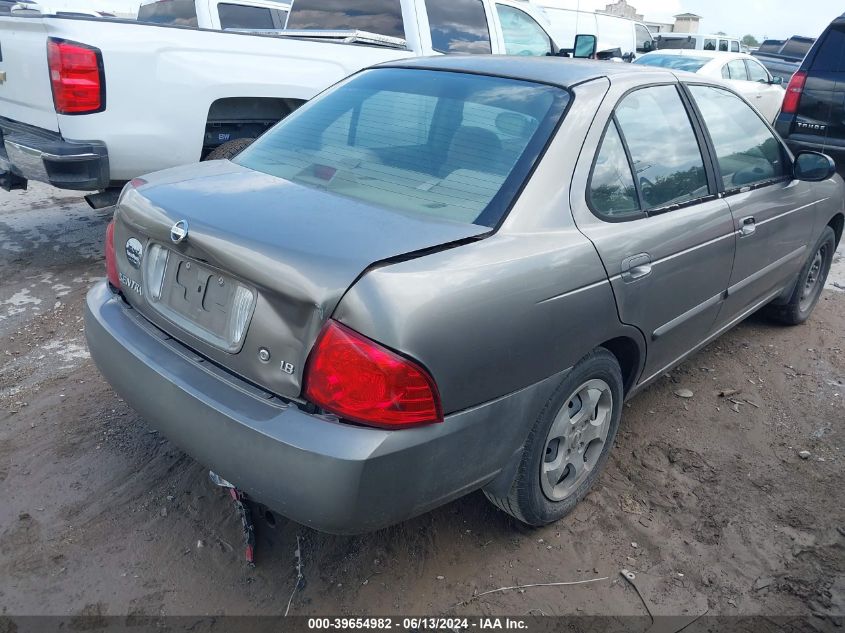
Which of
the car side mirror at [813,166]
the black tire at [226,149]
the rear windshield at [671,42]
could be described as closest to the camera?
the car side mirror at [813,166]

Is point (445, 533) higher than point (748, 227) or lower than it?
lower

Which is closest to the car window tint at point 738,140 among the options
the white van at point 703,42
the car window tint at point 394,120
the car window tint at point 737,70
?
the car window tint at point 394,120

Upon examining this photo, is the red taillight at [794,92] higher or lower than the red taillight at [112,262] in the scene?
higher

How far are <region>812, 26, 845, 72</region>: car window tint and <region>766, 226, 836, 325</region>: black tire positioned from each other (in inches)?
109

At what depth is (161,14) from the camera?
26.2 feet

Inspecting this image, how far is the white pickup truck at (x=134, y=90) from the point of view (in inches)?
172

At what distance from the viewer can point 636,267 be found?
2635 millimetres

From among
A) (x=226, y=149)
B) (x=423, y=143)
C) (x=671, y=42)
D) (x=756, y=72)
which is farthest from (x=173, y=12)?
(x=671, y=42)

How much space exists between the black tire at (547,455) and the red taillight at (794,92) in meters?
5.51

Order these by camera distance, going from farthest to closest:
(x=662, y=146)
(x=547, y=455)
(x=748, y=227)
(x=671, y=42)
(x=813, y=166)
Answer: (x=671, y=42) < (x=813, y=166) < (x=748, y=227) < (x=662, y=146) < (x=547, y=455)

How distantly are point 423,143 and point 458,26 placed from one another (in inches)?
180

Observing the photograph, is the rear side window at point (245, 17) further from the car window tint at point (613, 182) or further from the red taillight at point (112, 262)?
the car window tint at point (613, 182)

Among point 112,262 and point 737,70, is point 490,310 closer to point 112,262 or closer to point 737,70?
point 112,262

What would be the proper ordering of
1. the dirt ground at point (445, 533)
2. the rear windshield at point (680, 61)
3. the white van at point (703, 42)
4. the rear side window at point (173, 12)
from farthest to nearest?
the white van at point (703, 42) → the rear windshield at point (680, 61) → the rear side window at point (173, 12) → the dirt ground at point (445, 533)
